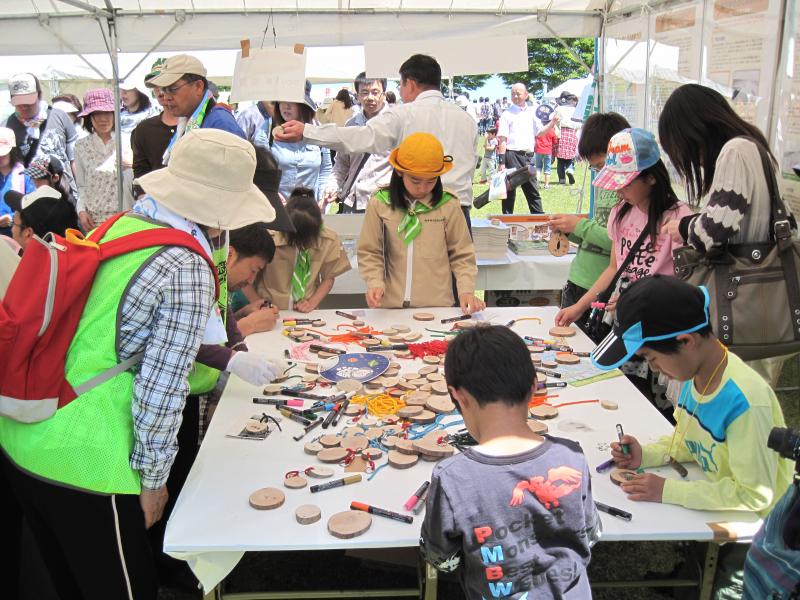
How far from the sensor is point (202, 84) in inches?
139

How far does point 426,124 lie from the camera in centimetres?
392

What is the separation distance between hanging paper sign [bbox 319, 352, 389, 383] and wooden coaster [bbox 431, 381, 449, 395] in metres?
0.23

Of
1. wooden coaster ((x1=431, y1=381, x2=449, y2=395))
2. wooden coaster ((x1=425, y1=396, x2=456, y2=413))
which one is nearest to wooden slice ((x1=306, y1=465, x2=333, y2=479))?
wooden coaster ((x1=425, y1=396, x2=456, y2=413))

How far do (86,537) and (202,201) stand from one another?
0.89 meters

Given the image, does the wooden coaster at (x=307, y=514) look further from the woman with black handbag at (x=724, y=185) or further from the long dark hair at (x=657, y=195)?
the long dark hair at (x=657, y=195)

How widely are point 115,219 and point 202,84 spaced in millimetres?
1973

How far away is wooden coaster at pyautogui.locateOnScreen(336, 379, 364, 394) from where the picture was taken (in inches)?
92.3

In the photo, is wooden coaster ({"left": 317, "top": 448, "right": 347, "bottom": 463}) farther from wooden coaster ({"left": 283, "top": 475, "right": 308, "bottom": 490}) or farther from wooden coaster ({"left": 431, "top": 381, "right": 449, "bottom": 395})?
wooden coaster ({"left": 431, "top": 381, "right": 449, "bottom": 395})

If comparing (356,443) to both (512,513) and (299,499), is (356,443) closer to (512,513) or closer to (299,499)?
(299,499)

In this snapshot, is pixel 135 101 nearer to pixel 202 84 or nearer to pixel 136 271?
pixel 202 84

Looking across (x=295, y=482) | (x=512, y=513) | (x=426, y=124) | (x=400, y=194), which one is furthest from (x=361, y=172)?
(x=512, y=513)

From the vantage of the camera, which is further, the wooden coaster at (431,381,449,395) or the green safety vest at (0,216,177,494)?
the wooden coaster at (431,381,449,395)

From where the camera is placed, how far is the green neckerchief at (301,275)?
11.2 feet

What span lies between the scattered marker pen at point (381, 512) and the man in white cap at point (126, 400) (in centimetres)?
49
